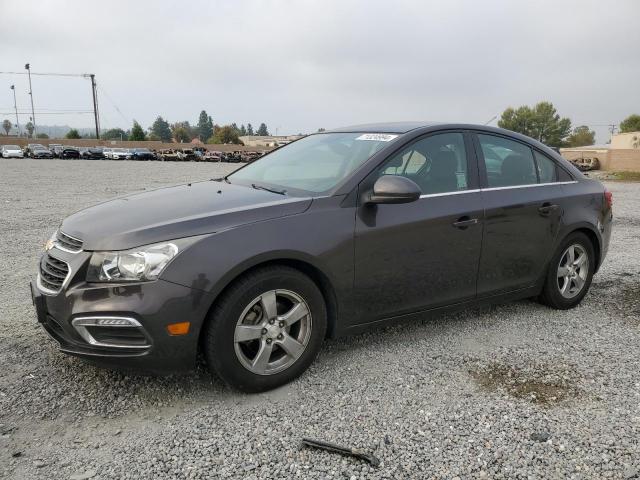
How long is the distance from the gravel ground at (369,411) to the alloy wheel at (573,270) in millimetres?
486

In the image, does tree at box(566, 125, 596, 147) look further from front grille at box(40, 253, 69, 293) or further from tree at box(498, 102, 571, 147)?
front grille at box(40, 253, 69, 293)

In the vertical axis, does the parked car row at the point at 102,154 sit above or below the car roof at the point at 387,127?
below

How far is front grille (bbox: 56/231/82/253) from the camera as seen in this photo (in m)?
2.99

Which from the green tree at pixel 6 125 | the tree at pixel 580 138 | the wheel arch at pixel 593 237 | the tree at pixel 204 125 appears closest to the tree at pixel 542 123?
the tree at pixel 580 138

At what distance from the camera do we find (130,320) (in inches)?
108

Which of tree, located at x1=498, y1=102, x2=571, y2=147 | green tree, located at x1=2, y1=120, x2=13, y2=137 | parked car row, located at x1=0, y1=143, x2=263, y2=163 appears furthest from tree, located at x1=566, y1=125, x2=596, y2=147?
green tree, located at x1=2, y1=120, x2=13, y2=137

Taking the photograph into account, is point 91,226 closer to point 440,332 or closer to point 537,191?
point 440,332

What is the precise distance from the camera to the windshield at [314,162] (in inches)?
144

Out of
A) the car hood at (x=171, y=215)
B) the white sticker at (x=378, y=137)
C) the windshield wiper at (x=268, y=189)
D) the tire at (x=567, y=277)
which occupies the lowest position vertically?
the tire at (x=567, y=277)

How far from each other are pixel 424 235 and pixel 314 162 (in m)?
1.03

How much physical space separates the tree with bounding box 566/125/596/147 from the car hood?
111 meters

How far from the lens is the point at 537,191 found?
14.5 feet

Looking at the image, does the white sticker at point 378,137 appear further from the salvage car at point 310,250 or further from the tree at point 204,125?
the tree at point 204,125

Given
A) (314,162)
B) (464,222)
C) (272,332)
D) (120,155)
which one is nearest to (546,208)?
(464,222)
